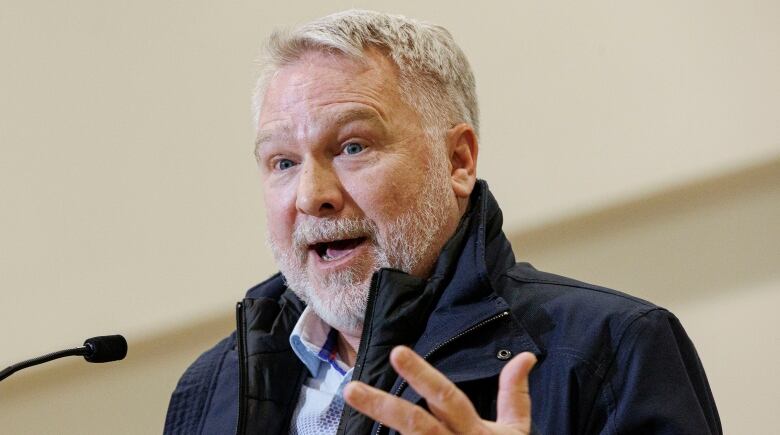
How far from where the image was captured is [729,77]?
274cm

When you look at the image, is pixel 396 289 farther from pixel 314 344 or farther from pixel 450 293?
pixel 314 344

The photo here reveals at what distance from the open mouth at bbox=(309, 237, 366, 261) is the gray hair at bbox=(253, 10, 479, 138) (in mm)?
234

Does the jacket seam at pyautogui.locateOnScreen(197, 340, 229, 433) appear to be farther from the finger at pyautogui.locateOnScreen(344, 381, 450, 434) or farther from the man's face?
the finger at pyautogui.locateOnScreen(344, 381, 450, 434)

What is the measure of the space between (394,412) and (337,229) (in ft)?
2.19

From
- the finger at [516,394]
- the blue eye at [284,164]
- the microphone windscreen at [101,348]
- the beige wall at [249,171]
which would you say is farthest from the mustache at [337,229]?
the beige wall at [249,171]

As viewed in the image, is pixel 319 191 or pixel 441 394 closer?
pixel 441 394

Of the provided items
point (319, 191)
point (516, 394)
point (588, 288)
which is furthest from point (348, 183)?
point (516, 394)

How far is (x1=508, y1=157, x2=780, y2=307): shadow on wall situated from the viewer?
2.70 metres

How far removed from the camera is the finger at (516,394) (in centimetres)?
128

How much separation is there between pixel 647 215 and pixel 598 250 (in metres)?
0.15

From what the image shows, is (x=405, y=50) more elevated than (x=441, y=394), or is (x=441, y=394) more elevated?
(x=405, y=50)

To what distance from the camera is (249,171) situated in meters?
2.90

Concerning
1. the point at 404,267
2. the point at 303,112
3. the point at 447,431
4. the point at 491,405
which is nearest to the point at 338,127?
the point at 303,112

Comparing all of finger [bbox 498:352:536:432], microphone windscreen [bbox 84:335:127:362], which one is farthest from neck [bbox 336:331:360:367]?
finger [bbox 498:352:536:432]
